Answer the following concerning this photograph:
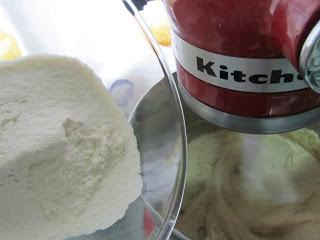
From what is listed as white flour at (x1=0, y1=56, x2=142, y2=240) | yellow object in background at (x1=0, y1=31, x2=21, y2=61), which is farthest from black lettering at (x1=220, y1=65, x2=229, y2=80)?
yellow object in background at (x1=0, y1=31, x2=21, y2=61)

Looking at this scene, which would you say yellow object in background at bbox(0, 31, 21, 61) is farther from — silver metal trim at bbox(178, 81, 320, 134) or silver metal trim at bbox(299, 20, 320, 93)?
silver metal trim at bbox(299, 20, 320, 93)

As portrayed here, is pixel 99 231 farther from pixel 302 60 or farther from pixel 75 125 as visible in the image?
pixel 302 60

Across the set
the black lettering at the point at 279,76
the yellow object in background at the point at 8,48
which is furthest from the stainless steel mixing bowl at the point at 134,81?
the black lettering at the point at 279,76

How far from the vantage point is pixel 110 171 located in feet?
1.51

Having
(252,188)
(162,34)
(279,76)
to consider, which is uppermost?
(279,76)

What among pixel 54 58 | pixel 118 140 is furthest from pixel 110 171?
pixel 54 58

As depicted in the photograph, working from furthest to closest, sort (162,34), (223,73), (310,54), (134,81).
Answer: (162,34) → (134,81) → (223,73) → (310,54)

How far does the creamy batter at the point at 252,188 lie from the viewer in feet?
1.95

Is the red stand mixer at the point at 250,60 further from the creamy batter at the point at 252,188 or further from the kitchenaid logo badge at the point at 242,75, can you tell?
the creamy batter at the point at 252,188

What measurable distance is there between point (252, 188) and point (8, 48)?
15.3 inches

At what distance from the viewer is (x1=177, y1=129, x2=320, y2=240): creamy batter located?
59cm

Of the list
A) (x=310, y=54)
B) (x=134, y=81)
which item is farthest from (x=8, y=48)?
(x=310, y=54)

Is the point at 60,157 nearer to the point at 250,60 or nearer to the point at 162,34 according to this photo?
the point at 250,60

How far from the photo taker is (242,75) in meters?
0.41
